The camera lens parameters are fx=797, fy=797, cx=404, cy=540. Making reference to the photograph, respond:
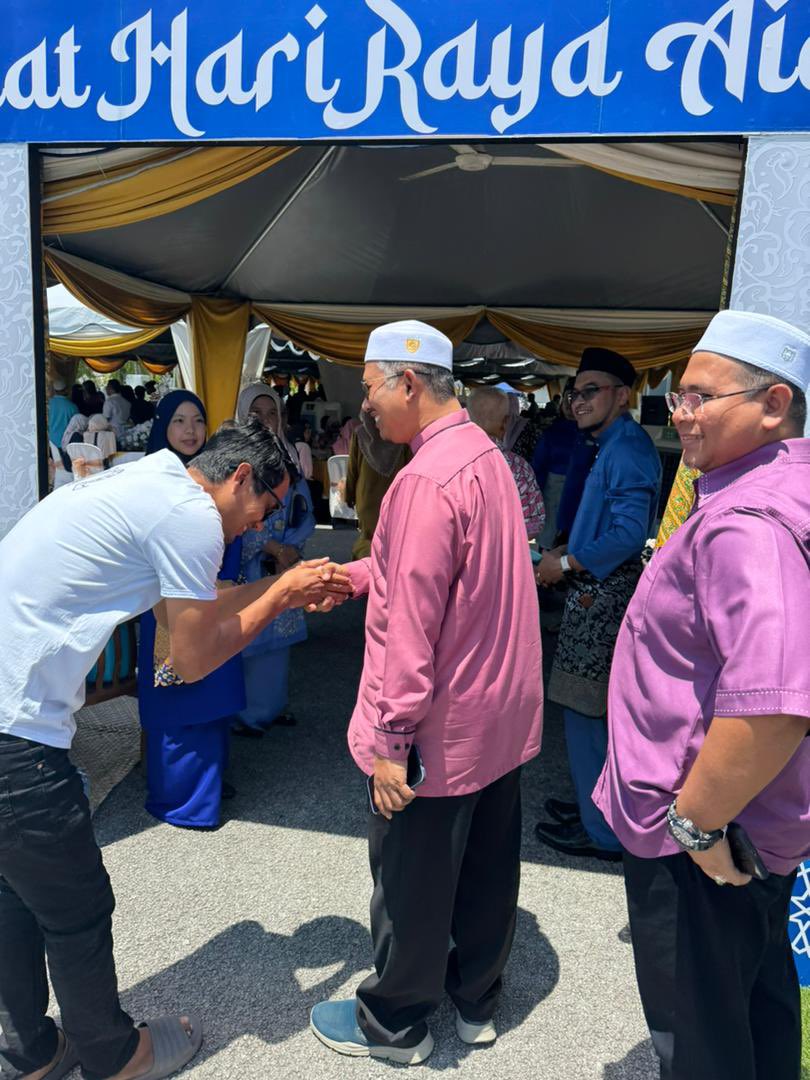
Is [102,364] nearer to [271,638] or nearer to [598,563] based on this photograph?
[271,638]

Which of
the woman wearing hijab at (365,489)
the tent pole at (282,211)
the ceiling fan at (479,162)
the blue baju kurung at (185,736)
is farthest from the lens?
the tent pole at (282,211)

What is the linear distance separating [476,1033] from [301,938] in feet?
2.30

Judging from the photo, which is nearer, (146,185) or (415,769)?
(415,769)

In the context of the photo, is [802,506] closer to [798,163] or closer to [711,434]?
[711,434]

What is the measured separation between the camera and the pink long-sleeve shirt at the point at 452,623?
181cm

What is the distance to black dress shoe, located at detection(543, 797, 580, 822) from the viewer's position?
335 centimetres

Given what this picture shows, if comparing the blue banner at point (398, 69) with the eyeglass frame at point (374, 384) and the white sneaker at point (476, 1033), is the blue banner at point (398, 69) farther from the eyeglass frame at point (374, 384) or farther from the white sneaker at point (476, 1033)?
the white sneaker at point (476, 1033)

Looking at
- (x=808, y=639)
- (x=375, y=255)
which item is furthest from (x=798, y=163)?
(x=375, y=255)

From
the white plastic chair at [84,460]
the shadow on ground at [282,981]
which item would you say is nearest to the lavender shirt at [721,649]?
A: the shadow on ground at [282,981]

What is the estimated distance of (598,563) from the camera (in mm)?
2957

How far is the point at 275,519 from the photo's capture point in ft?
13.1

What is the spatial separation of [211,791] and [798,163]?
3.04m

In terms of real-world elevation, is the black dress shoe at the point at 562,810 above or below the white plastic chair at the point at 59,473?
below

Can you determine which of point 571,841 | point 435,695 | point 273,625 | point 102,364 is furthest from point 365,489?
point 102,364
